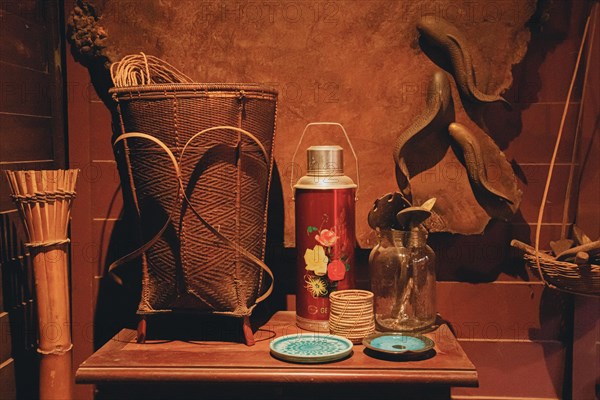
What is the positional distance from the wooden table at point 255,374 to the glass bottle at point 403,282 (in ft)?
0.50

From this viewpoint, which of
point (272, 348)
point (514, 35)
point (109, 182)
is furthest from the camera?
point (109, 182)

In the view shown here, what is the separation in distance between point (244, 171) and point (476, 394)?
1087mm

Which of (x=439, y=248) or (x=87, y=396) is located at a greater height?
(x=439, y=248)

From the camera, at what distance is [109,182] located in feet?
7.24

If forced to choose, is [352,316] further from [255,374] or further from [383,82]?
[383,82]

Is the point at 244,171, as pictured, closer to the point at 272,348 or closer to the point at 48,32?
the point at 272,348

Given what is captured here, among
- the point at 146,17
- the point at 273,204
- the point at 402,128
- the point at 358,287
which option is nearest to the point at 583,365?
the point at 358,287

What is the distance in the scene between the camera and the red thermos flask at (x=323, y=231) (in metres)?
1.87

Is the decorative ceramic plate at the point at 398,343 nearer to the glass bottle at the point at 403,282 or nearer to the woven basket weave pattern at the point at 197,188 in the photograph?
the glass bottle at the point at 403,282

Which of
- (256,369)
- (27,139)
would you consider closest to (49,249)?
(27,139)

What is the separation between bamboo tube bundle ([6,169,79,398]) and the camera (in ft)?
5.87

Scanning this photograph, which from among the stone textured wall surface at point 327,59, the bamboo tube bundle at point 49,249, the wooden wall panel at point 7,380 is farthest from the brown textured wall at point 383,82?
the wooden wall panel at point 7,380

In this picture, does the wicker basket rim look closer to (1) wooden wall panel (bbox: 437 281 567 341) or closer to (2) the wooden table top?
(2) the wooden table top

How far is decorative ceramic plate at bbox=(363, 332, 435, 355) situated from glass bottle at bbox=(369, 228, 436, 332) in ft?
0.32
